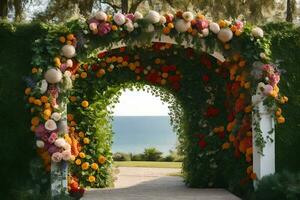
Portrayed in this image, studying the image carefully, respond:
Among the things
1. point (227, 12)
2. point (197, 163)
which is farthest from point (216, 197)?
point (227, 12)

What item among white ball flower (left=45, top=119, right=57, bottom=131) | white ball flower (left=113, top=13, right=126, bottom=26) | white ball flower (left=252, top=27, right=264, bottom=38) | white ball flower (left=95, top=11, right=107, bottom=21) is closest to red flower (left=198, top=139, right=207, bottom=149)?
white ball flower (left=252, top=27, right=264, bottom=38)

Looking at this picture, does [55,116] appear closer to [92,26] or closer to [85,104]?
[92,26]

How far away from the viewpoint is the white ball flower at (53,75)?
7844 millimetres

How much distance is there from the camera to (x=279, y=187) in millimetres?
7547

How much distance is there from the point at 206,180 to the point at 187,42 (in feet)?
9.59

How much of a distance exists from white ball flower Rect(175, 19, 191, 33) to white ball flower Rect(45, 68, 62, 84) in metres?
1.92

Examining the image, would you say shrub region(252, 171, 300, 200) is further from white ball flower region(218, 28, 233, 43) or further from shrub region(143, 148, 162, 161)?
shrub region(143, 148, 162, 161)

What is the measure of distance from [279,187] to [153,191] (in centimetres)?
282

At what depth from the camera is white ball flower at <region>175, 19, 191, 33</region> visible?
27.5 feet

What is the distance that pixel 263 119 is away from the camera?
27.8ft

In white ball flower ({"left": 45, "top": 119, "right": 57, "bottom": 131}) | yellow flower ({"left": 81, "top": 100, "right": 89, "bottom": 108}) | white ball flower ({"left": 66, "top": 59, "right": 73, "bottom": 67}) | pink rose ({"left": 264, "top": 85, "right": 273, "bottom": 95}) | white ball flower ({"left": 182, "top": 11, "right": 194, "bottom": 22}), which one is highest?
white ball flower ({"left": 182, "top": 11, "right": 194, "bottom": 22})

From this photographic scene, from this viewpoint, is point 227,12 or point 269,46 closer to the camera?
point 269,46

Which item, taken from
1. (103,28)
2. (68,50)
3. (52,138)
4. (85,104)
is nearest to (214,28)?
(103,28)

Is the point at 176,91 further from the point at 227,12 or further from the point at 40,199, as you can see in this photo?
the point at 227,12
